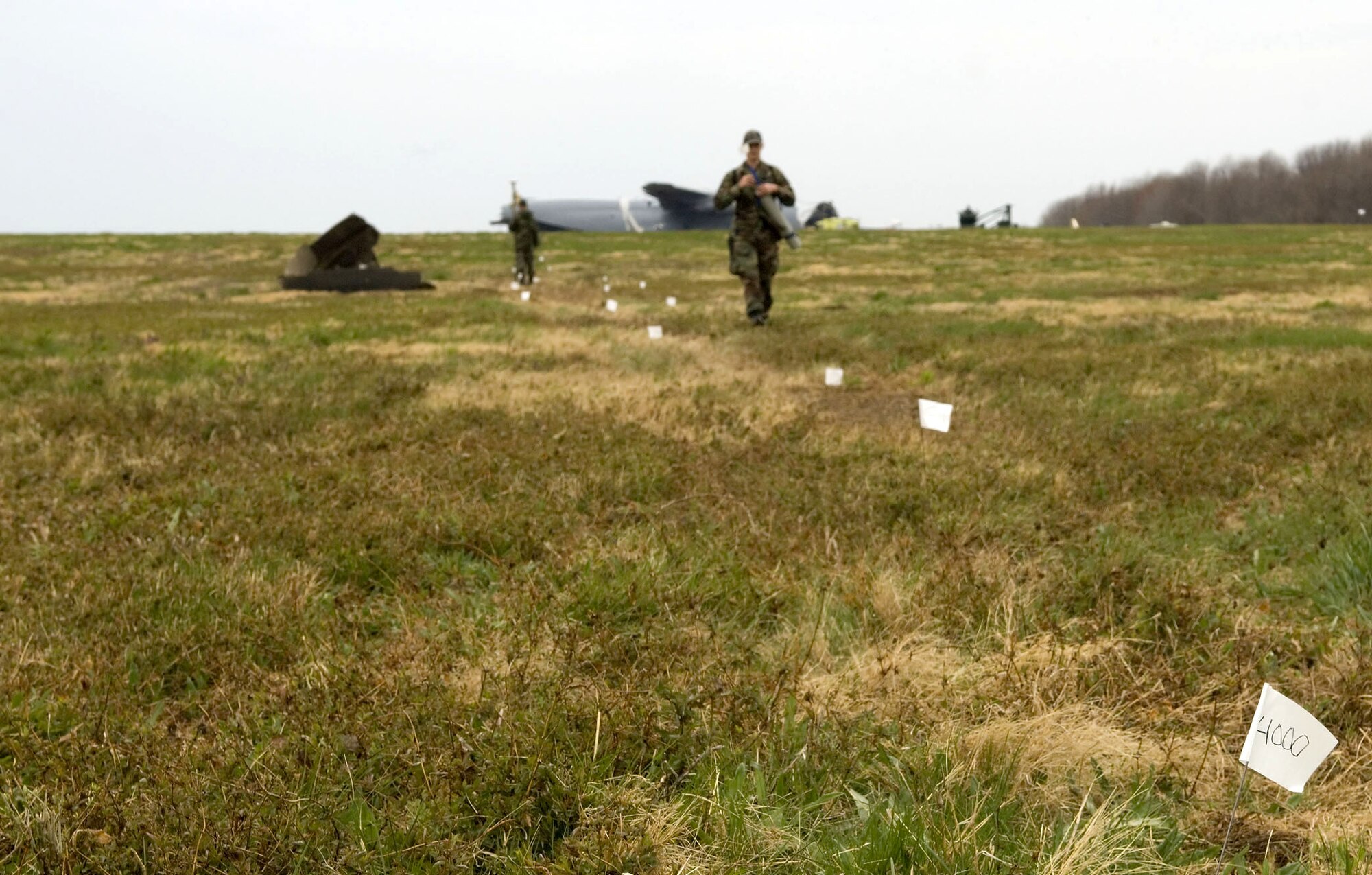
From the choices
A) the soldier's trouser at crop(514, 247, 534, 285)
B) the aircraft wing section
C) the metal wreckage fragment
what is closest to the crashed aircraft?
the aircraft wing section

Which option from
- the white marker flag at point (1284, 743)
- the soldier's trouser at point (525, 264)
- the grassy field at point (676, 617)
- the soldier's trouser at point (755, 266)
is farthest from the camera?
the soldier's trouser at point (525, 264)

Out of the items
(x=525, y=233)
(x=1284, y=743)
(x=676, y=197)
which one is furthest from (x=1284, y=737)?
(x=676, y=197)

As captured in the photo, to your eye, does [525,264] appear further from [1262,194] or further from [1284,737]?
[1262,194]

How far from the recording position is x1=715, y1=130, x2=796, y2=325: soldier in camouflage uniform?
42.6 ft

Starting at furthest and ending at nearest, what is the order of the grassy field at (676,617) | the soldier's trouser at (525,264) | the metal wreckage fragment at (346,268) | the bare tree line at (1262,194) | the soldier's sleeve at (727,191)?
the bare tree line at (1262,194) < the soldier's trouser at (525,264) < the metal wreckage fragment at (346,268) < the soldier's sleeve at (727,191) < the grassy field at (676,617)

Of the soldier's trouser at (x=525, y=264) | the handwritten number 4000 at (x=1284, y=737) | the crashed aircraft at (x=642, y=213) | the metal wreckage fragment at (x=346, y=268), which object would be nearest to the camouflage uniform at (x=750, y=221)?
the metal wreckage fragment at (x=346, y=268)

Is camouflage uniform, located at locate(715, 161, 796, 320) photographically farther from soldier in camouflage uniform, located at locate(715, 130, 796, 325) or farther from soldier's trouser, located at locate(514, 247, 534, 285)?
soldier's trouser, located at locate(514, 247, 534, 285)

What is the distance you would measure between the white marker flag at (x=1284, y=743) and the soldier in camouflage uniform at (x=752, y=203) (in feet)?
35.8

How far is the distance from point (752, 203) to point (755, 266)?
796 millimetres

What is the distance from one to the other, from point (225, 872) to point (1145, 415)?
688 centimetres

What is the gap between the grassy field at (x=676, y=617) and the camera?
8.04 feet

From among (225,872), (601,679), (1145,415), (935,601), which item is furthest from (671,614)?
(1145,415)

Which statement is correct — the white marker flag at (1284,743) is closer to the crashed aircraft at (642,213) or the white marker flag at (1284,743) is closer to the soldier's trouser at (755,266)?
the soldier's trouser at (755,266)

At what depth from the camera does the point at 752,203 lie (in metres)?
13.3
